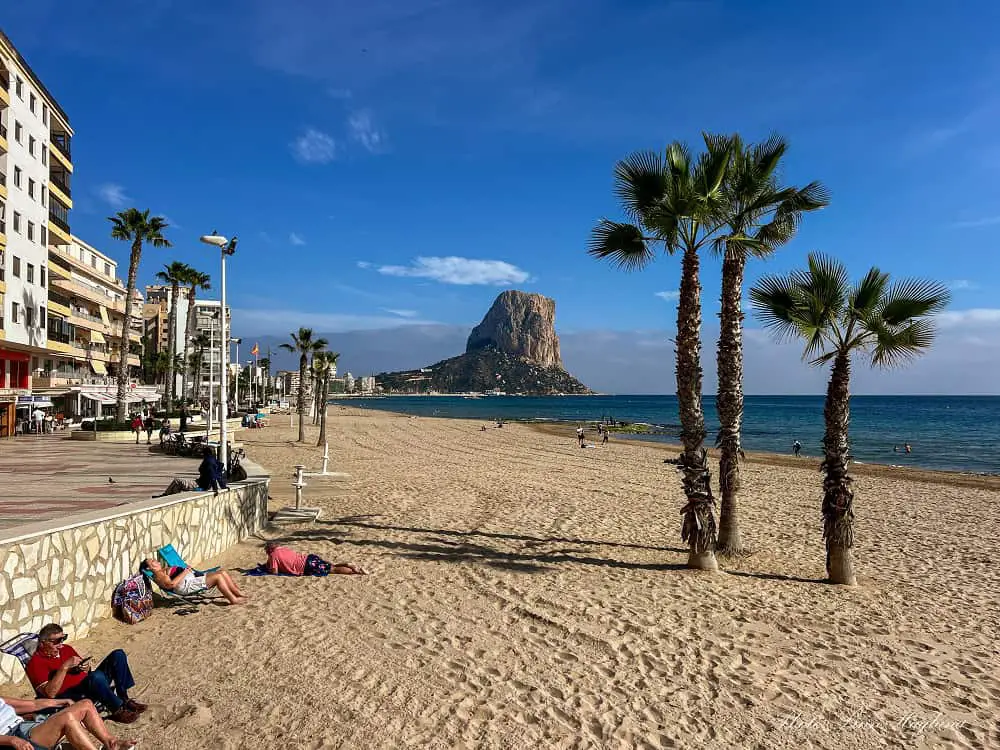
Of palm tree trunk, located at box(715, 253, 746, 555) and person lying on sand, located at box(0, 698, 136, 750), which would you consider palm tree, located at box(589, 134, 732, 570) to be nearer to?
palm tree trunk, located at box(715, 253, 746, 555)

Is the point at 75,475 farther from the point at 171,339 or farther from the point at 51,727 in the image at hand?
the point at 171,339

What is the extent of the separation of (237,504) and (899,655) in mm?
9517

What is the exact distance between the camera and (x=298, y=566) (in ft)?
27.3

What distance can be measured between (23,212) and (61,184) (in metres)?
6.98

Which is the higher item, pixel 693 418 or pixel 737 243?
pixel 737 243

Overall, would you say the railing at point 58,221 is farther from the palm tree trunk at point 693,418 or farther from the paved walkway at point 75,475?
the palm tree trunk at point 693,418

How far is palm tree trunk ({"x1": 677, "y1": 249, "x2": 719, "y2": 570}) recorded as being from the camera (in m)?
8.72

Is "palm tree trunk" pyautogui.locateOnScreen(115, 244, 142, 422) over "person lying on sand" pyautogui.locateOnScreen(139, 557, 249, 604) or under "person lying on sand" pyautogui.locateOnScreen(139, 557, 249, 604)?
over

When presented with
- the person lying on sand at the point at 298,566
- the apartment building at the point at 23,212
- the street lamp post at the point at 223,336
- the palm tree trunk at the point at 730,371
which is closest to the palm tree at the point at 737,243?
the palm tree trunk at the point at 730,371

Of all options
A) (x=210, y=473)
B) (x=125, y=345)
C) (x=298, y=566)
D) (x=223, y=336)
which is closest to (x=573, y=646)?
(x=298, y=566)

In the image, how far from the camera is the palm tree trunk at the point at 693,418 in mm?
8719

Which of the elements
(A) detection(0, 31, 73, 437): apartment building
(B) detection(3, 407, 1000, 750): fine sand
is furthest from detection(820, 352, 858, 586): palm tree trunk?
(A) detection(0, 31, 73, 437): apartment building

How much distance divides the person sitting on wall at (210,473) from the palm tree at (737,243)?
786 cm

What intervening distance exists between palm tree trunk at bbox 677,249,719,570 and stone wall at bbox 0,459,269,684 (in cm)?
714
